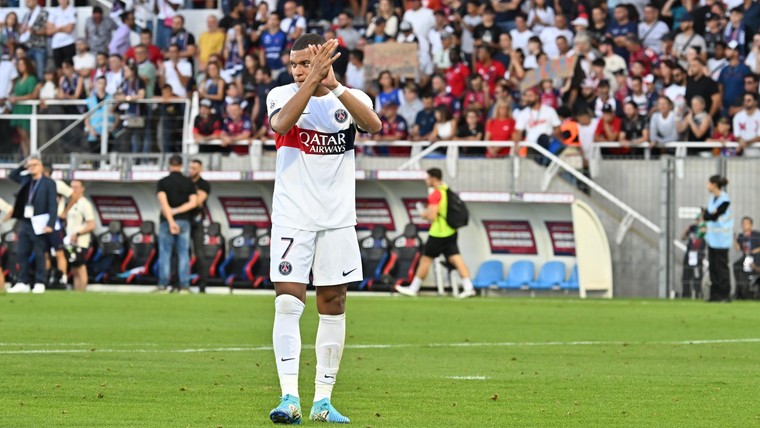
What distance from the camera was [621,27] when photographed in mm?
29156

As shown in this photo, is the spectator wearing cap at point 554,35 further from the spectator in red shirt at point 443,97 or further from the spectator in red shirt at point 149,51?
the spectator in red shirt at point 149,51

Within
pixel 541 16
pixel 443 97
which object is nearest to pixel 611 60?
pixel 541 16

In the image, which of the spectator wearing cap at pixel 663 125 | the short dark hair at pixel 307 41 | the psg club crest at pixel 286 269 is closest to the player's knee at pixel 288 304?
the psg club crest at pixel 286 269

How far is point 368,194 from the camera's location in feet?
95.7

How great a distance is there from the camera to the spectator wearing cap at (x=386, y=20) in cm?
3105

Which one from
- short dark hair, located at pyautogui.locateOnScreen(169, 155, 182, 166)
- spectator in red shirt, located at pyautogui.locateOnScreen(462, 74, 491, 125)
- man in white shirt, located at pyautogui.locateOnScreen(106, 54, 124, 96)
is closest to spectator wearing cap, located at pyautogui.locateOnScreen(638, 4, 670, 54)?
spectator in red shirt, located at pyautogui.locateOnScreen(462, 74, 491, 125)

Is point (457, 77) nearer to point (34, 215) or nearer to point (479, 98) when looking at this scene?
point (479, 98)

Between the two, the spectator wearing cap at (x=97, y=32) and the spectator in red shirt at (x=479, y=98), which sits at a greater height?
the spectator wearing cap at (x=97, y=32)

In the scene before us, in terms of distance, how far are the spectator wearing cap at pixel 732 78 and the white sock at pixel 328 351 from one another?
19.1 metres

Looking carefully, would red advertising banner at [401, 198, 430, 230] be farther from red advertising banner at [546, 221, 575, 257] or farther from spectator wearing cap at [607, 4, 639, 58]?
spectator wearing cap at [607, 4, 639, 58]

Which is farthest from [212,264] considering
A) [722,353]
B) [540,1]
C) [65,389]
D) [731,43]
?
[65,389]

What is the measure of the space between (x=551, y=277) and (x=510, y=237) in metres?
1.19

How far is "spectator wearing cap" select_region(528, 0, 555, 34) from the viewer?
30.2 metres

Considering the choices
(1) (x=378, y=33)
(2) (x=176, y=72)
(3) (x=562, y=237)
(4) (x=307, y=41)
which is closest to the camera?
(4) (x=307, y=41)
